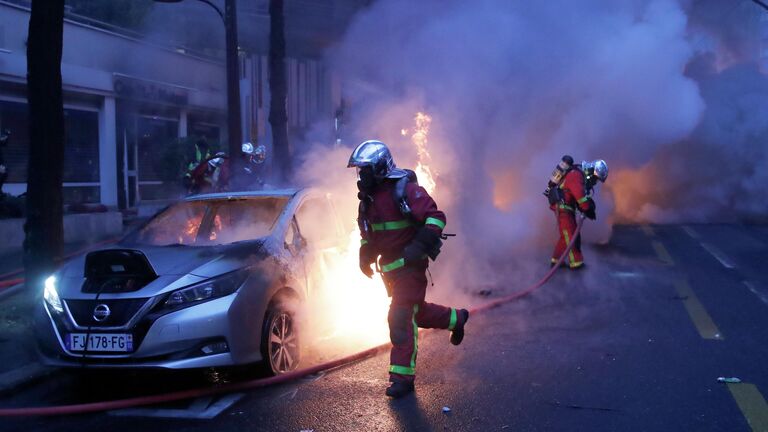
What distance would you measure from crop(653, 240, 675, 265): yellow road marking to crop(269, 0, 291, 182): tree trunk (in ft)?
22.8

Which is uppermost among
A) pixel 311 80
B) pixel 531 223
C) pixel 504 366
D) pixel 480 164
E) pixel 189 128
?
pixel 311 80

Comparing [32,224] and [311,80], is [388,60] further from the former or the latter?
[311,80]

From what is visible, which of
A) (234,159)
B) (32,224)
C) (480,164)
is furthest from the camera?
(234,159)

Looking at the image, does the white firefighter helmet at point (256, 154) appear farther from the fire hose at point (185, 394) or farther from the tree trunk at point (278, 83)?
the fire hose at point (185, 394)

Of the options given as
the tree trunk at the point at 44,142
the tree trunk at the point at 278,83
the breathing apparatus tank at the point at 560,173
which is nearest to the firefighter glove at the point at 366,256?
the tree trunk at the point at 44,142

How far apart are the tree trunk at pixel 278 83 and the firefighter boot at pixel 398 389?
9219 mm

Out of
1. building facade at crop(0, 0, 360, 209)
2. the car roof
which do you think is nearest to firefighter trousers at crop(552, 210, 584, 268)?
the car roof

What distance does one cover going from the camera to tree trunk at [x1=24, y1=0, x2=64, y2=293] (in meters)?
5.93

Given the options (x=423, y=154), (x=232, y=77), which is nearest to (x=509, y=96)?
(x=423, y=154)

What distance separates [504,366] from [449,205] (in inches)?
167

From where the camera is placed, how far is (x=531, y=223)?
10.8 metres

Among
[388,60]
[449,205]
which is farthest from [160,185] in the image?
[449,205]

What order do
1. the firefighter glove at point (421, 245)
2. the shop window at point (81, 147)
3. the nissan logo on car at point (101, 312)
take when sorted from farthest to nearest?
the shop window at point (81, 147)
the firefighter glove at point (421, 245)
the nissan logo on car at point (101, 312)

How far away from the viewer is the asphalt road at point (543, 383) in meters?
4.01
